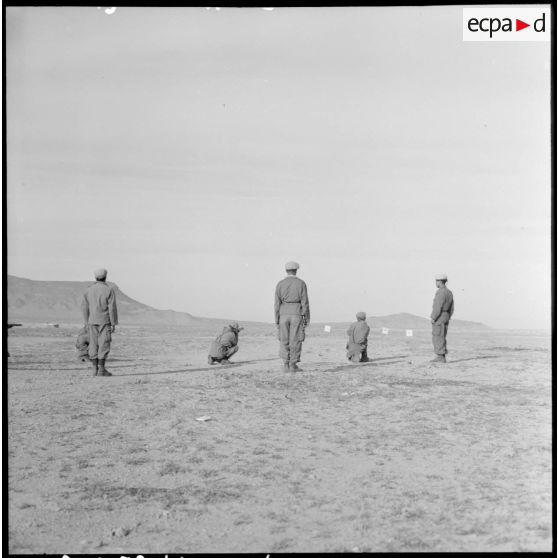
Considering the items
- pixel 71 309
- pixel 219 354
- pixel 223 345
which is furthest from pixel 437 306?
pixel 71 309

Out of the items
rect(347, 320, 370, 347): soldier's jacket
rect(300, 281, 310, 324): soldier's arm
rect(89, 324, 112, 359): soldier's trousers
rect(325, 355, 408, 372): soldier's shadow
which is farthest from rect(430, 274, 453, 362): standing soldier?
rect(89, 324, 112, 359): soldier's trousers

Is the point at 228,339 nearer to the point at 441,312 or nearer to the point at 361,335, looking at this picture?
the point at 361,335

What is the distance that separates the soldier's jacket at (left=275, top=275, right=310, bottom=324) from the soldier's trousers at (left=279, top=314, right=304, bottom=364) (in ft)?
0.32

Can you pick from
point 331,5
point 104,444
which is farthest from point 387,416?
point 331,5

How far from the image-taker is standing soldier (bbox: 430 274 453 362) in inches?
529

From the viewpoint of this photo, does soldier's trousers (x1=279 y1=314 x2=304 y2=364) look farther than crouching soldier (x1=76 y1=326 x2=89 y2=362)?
No

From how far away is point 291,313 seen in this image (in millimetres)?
11633

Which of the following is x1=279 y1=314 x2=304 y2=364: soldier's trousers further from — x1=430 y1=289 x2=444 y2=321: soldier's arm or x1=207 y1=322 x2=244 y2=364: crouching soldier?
x1=430 y1=289 x2=444 y2=321: soldier's arm

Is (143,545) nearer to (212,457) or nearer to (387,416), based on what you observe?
(212,457)

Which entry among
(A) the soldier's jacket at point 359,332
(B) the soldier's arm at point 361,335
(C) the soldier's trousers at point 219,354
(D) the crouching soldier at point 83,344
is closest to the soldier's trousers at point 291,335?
(C) the soldier's trousers at point 219,354

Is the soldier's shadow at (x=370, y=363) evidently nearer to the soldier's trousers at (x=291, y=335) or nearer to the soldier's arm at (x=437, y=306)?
the soldier's trousers at (x=291, y=335)

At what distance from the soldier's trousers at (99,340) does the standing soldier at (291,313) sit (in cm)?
295

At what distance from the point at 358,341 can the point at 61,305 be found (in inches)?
1825

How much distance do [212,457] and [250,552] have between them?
162cm
